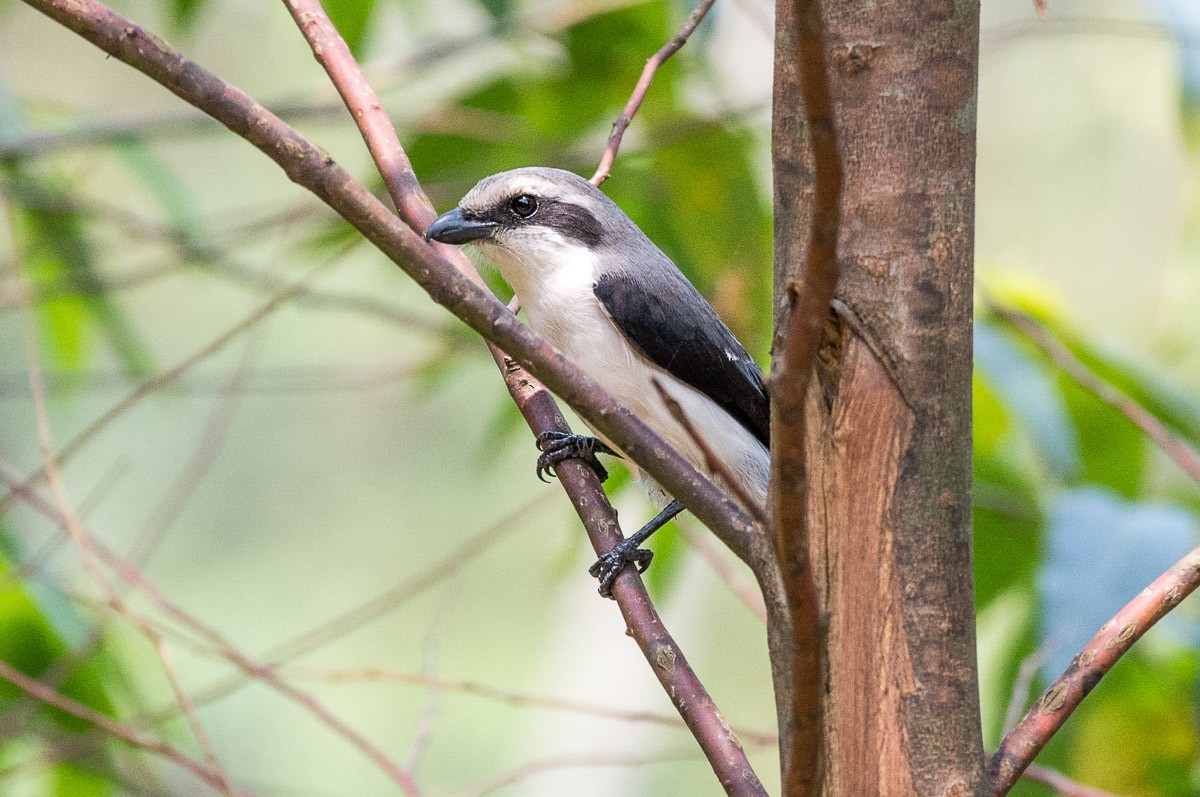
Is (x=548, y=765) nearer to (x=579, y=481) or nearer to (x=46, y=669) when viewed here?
(x=579, y=481)

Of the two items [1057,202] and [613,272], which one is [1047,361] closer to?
[613,272]

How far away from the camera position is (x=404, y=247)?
134 centimetres

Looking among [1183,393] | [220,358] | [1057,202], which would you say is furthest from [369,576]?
[1183,393]

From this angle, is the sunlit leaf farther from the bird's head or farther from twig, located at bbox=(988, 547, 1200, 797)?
the bird's head

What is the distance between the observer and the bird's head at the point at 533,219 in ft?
10.8

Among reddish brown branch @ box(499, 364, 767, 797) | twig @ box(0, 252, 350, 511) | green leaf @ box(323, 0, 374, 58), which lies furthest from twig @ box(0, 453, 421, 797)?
green leaf @ box(323, 0, 374, 58)

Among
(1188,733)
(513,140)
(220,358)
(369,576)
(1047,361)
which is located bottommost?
(1188,733)

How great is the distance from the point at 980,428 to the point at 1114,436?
45cm

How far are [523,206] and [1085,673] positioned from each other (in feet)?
7.29

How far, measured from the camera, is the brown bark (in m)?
1.41

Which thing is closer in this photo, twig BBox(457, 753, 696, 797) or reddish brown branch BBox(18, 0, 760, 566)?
reddish brown branch BBox(18, 0, 760, 566)

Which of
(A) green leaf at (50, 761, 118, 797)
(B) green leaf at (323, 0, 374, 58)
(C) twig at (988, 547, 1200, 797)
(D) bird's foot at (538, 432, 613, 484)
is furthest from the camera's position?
(A) green leaf at (50, 761, 118, 797)

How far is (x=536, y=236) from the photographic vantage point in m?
3.36

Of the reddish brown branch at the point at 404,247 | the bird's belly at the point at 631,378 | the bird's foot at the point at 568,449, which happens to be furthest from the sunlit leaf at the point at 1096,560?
the reddish brown branch at the point at 404,247
